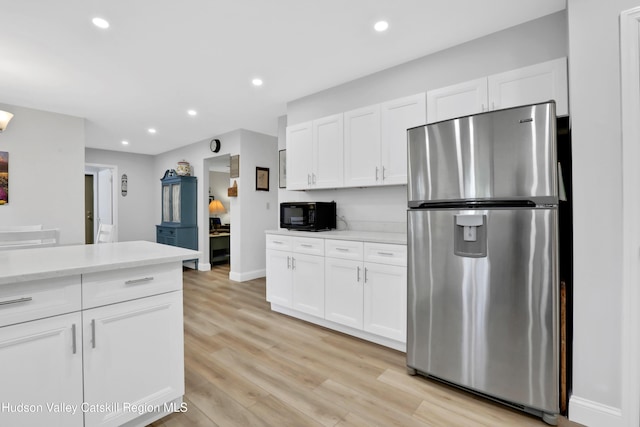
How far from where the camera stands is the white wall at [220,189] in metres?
7.85

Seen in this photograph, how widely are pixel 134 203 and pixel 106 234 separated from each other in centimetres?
420

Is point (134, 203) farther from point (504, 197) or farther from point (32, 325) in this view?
point (504, 197)

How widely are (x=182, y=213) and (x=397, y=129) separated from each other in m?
4.59

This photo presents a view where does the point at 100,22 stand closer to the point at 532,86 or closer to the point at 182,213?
the point at 532,86

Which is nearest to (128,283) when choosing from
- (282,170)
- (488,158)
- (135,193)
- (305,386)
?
(305,386)

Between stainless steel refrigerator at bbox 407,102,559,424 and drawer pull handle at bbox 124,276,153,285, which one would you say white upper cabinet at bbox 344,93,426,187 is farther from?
drawer pull handle at bbox 124,276,153,285

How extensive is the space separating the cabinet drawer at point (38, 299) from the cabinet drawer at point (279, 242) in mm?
1991

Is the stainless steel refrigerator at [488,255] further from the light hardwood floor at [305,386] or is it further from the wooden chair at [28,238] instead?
the wooden chair at [28,238]

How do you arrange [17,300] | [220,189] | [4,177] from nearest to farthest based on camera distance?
1. [17,300]
2. [4,177]
3. [220,189]

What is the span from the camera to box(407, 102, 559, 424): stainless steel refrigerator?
62.1 inches

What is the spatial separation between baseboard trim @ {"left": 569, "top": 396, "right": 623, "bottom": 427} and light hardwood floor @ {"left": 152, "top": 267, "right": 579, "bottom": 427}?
6 centimetres

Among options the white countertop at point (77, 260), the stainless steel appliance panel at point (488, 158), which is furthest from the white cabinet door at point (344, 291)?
the white countertop at point (77, 260)

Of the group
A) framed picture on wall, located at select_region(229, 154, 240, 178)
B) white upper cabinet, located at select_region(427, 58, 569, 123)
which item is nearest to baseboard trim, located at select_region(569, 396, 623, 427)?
white upper cabinet, located at select_region(427, 58, 569, 123)

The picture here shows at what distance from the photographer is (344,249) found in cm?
269
